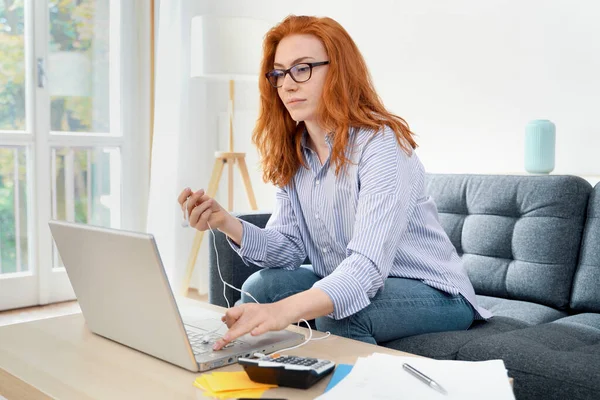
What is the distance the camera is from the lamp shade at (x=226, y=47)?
3062 mm

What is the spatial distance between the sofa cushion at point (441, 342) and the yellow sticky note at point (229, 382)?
0.57 meters

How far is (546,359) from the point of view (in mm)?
1312

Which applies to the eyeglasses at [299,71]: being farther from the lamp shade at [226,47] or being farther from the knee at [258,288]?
the lamp shade at [226,47]

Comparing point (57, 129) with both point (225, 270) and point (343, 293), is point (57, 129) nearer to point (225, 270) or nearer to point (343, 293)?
point (225, 270)

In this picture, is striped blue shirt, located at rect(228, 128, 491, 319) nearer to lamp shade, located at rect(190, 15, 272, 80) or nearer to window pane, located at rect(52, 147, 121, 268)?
lamp shade, located at rect(190, 15, 272, 80)

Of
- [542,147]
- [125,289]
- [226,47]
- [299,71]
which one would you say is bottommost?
[125,289]

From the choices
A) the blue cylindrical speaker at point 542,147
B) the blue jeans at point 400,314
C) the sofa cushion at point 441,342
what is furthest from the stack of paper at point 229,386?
the blue cylindrical speaker at point 542,147

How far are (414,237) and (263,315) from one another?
1.96 feet

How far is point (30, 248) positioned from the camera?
140 inches

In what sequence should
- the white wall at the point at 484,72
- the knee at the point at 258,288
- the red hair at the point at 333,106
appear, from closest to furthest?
the red hair at the point at 333,106, the knee at the point at 258,288, the white wall at the point at 484,72

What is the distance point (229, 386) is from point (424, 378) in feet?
0.90

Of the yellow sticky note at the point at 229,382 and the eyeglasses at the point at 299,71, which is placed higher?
the eyeglasses at the point at 299,71

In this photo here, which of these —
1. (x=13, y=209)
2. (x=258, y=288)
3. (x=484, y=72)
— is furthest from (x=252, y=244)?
(x=13, y=209)

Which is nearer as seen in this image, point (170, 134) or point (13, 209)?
point (13, 209)
